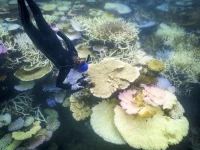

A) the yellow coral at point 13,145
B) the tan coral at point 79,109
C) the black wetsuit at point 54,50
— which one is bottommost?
the yellow coral at point 13,145

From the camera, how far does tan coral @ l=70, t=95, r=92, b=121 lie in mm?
3661

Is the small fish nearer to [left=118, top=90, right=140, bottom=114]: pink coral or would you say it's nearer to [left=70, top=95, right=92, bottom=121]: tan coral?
[left=70, top=95, right=92, bottom=121]: tan coral

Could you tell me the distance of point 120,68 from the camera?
11.7 feet

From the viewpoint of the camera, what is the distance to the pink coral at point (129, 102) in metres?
3.13

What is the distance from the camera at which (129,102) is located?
10.7ft

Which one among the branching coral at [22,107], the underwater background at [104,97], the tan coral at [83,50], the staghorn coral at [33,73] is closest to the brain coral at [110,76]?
the underwater background at [104,97]

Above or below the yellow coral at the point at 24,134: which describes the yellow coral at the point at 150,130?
above

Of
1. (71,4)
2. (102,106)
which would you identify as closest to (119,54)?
(102,106)

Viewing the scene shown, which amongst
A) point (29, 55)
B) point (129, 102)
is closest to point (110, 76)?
point (129, 102)

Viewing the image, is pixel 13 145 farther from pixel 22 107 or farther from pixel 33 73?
pixel 33 73

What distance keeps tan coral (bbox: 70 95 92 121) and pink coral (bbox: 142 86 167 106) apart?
1.16 metres

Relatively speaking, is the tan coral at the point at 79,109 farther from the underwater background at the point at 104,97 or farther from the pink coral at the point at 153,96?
the pink coral at the point at 153,96

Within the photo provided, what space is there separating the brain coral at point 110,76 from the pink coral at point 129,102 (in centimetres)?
14

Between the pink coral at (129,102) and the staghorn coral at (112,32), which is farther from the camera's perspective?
the staghorn coral at (112,32)
